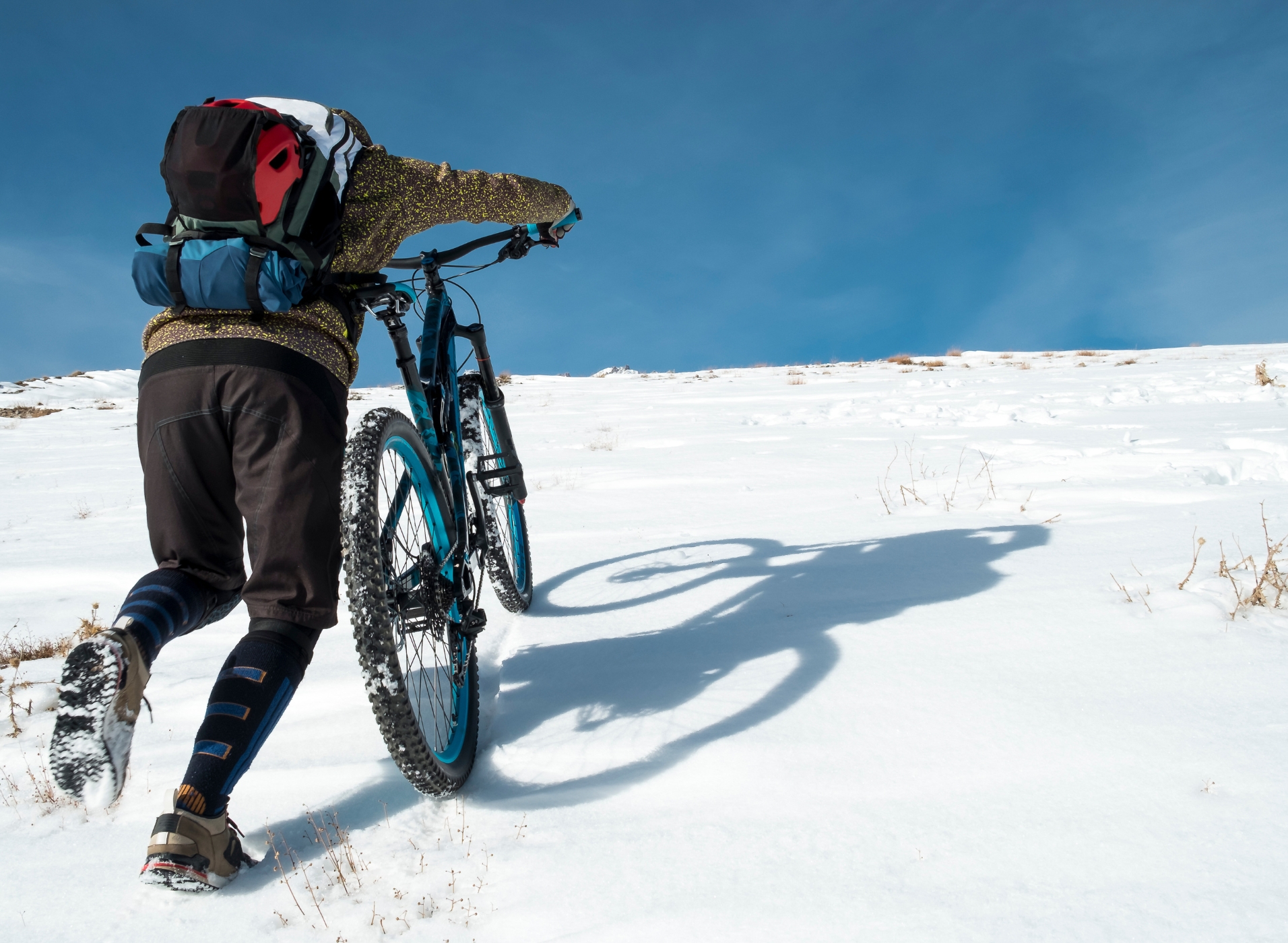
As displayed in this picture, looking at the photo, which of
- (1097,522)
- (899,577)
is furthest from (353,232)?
(1097,522)

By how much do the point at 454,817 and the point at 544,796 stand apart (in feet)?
0.72

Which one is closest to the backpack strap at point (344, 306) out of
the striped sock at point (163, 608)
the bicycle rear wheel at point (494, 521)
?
the striped sock at point (163, 608)

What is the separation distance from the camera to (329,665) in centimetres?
242

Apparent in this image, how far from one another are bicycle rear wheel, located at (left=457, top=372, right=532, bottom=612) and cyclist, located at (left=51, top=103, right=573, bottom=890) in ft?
2.90

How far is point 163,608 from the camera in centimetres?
149

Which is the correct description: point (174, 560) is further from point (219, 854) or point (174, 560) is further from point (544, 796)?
point (544, 796)

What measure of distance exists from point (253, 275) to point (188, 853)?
1.19 m

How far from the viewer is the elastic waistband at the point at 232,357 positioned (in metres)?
1.48

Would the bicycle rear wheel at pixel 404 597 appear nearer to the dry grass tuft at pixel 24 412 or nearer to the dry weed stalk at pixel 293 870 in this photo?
the dry weed stalk at pixel 293 870

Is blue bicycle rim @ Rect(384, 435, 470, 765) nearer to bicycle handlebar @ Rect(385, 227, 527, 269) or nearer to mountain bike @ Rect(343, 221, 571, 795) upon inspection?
mountain bike @ Rect(343, 221, 571, 795)

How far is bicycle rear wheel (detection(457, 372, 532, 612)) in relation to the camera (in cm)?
268

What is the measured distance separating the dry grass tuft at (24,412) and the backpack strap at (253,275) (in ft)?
52.3

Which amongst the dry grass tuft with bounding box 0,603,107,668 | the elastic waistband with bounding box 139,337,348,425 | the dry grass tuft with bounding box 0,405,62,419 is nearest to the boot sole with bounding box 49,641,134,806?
the elastic waistband with bounding box 139,337,348,425

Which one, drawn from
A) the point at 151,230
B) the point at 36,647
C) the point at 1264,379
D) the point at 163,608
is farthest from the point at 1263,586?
the point at 1264,379
